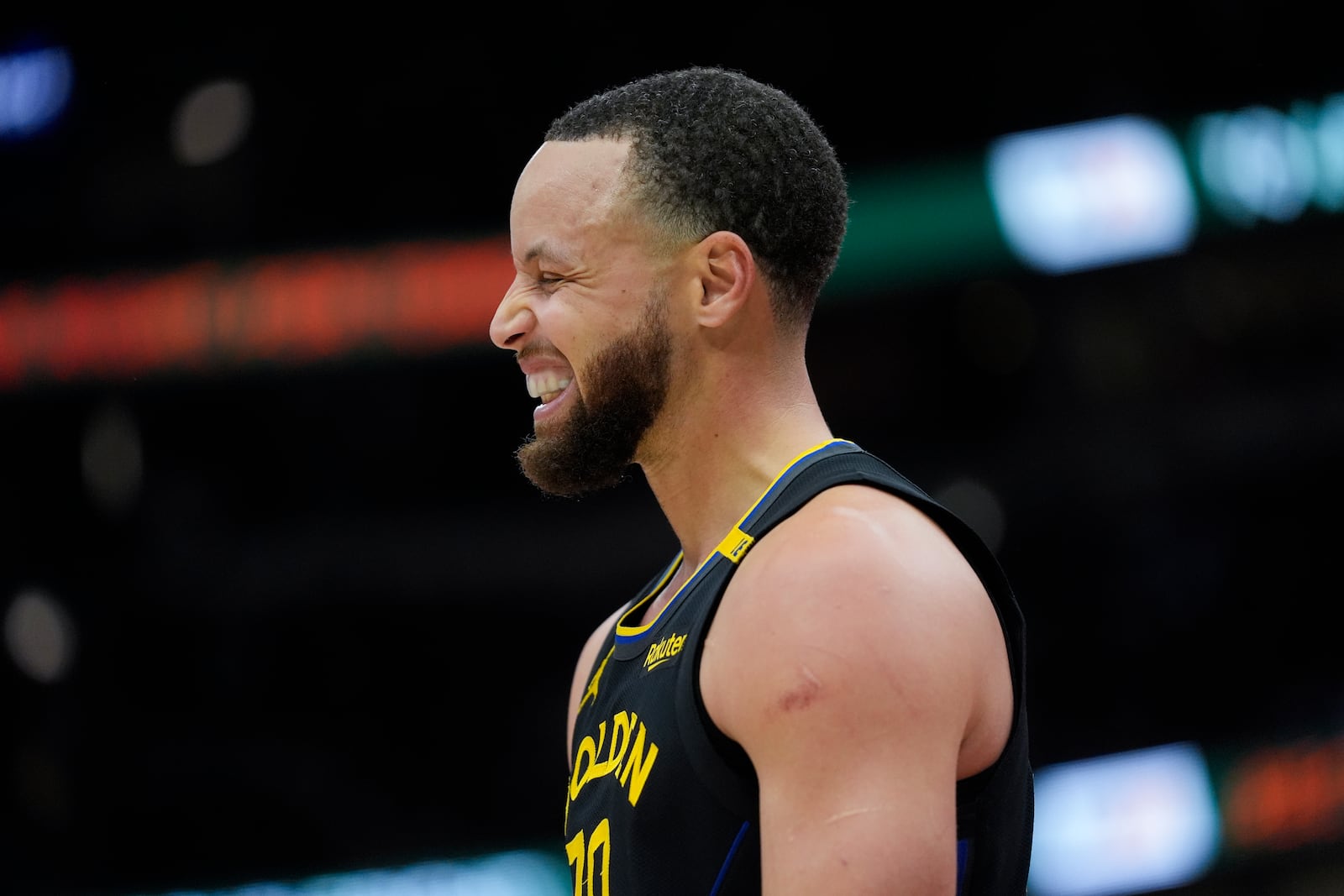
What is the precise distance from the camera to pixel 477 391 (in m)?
7.86

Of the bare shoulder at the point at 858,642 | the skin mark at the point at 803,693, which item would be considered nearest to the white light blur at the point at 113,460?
the bare shoulder at the point at 858,642

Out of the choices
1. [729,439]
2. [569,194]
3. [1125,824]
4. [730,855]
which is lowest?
[1125,824]

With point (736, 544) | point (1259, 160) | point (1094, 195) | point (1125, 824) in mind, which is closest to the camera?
point (736, 544)

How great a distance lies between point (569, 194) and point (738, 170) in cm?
26

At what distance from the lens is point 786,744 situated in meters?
1.57

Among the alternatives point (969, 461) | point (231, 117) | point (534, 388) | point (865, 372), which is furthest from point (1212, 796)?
point (231, 117)

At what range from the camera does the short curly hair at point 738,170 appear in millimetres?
2098

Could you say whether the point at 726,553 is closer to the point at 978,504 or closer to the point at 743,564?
the point at 743,564

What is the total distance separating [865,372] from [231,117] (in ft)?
12.2

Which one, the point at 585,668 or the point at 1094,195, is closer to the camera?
the point at 585,668

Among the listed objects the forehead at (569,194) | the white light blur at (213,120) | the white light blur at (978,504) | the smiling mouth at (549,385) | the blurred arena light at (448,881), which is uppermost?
the white light blur at (213,120)

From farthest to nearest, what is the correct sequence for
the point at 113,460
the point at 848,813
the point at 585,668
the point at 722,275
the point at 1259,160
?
the point at 113,460
the point at 1259,160
the point at 585,668
the point at 722,275
the point at 848,813

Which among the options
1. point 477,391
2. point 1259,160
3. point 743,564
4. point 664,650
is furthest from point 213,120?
point 743,564

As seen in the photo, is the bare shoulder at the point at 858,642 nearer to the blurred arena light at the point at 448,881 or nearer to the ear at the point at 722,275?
the ear at the point at 722,275
